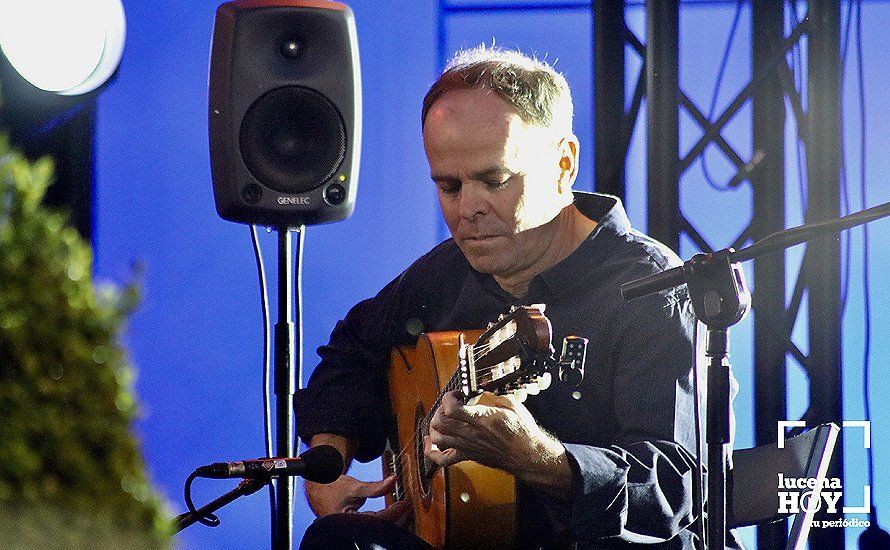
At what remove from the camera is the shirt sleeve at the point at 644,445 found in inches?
75.6

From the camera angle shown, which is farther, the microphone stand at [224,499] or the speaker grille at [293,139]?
the speaker grille at [293,139]

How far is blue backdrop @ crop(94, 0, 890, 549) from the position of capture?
10.8 feet

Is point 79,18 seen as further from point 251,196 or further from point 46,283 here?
point 46,283

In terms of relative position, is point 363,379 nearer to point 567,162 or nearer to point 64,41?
point 567,162

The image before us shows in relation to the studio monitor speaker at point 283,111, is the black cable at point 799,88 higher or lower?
higher

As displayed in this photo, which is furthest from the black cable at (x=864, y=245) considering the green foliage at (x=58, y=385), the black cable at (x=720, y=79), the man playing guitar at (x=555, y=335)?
the green foliage at (x=58, y=385)

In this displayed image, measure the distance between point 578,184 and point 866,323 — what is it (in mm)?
890

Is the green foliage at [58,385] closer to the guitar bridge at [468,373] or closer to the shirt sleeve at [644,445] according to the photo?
the guitar bridge at [468,373]

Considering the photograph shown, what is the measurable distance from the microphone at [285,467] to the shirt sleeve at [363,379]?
791 mm

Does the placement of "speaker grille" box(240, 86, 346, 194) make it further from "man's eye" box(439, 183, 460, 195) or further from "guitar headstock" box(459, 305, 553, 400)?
"guitar headstock" box(459, 305, 553, 400)

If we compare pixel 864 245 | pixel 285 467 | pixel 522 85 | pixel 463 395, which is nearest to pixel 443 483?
pixel 463 395

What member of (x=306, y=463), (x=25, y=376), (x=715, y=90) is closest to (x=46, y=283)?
(x=25, y=376)

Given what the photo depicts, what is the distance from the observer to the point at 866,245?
123 inches

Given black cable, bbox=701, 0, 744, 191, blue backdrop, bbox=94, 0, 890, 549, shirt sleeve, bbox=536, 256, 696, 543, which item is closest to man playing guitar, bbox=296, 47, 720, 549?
shirt sleeve, bbox=536, 256, 696, 543
